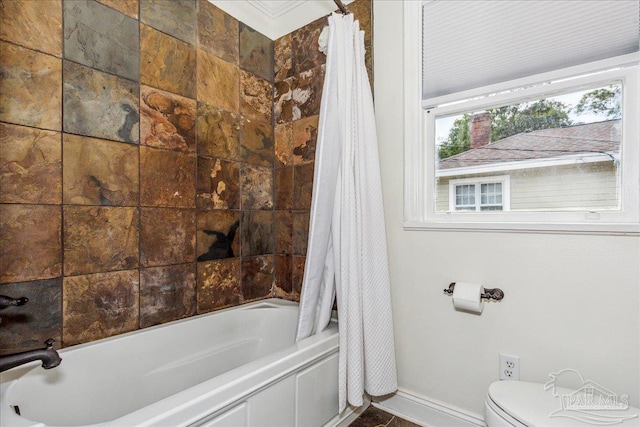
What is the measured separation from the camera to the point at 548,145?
1.38 meters

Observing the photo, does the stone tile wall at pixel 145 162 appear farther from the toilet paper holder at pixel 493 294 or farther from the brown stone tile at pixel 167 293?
the toilet paper holder at pixel 493 294

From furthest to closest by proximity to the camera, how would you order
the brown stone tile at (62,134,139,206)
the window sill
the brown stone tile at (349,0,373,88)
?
the brown stone tile at (349,0,373,88)
the brown stone tile at (62,134,139,206)
the window sill

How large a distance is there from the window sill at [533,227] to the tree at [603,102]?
1.43ft

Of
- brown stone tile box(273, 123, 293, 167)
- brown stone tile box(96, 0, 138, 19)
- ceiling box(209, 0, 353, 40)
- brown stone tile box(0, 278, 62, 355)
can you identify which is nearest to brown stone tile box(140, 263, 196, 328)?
brown stone tile box(0, 278, 62, 355)

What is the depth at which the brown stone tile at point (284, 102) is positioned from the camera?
2.20 meters

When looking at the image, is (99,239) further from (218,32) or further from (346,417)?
(346,417)

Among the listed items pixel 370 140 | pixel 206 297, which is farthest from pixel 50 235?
pixel 370 140

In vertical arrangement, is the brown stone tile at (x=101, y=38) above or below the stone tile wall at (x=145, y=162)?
above

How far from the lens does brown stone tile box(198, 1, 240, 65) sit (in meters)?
1.86

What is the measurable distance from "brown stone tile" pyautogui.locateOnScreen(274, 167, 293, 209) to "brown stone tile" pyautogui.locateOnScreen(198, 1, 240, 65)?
0.75 m

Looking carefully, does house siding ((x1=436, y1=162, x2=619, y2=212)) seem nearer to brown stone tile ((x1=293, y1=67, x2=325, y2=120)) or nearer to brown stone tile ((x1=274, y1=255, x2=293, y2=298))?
brown stone tile ((x1=293, y1=67, x2=325, y2=120))

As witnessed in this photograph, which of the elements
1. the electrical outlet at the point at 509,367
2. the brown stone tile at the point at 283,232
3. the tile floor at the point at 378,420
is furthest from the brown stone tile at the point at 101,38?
the electrical outlet at the point at 509,367

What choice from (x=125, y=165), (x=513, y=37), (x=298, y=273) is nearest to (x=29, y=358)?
(x=125, y=165)

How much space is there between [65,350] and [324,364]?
1.08 m
